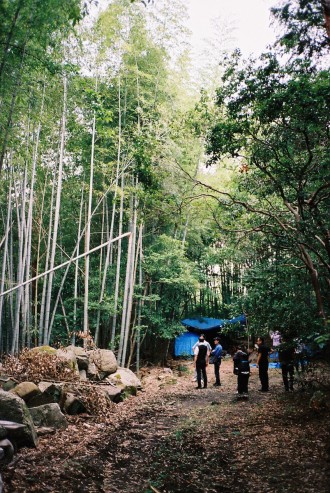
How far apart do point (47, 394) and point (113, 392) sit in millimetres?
1927

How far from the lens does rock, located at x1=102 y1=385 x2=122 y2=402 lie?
720 cm

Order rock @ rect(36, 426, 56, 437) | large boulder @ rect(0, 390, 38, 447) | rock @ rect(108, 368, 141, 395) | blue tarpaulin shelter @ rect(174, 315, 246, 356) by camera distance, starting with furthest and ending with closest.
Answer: blue tarpaulin shelter @ rect(174, 315, 246, 356) < rock @ rect(108, 368, 141, 395) < rock @ rect(36, 426, 56, 437) < large boulder @ rect(0, 390, 38, 447)

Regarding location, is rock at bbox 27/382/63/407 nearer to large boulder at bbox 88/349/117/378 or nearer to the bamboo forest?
the bamboo forest

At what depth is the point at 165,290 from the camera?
13.8 meters

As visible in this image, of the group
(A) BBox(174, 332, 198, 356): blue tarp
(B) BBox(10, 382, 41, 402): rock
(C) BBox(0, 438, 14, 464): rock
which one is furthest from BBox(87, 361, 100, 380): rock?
(A) BBox(174, 332, 198, 356): blue tarp

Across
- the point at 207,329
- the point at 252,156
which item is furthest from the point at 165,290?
the point at 252,156

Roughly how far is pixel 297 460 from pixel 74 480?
7.35ft

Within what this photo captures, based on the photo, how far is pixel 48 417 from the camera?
5.05 metres

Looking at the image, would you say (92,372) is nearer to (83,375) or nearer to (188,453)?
(83,375)

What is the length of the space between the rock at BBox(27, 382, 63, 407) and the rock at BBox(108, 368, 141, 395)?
Result: 233 cm

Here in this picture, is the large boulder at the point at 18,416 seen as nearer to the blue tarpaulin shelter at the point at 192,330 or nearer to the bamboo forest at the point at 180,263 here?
the bamboo forest at the point at 180,263

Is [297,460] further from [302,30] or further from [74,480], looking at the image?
[302,30]

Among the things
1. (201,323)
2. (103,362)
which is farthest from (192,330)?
(103,362)

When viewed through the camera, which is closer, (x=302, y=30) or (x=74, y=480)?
(x=74, y=480)
